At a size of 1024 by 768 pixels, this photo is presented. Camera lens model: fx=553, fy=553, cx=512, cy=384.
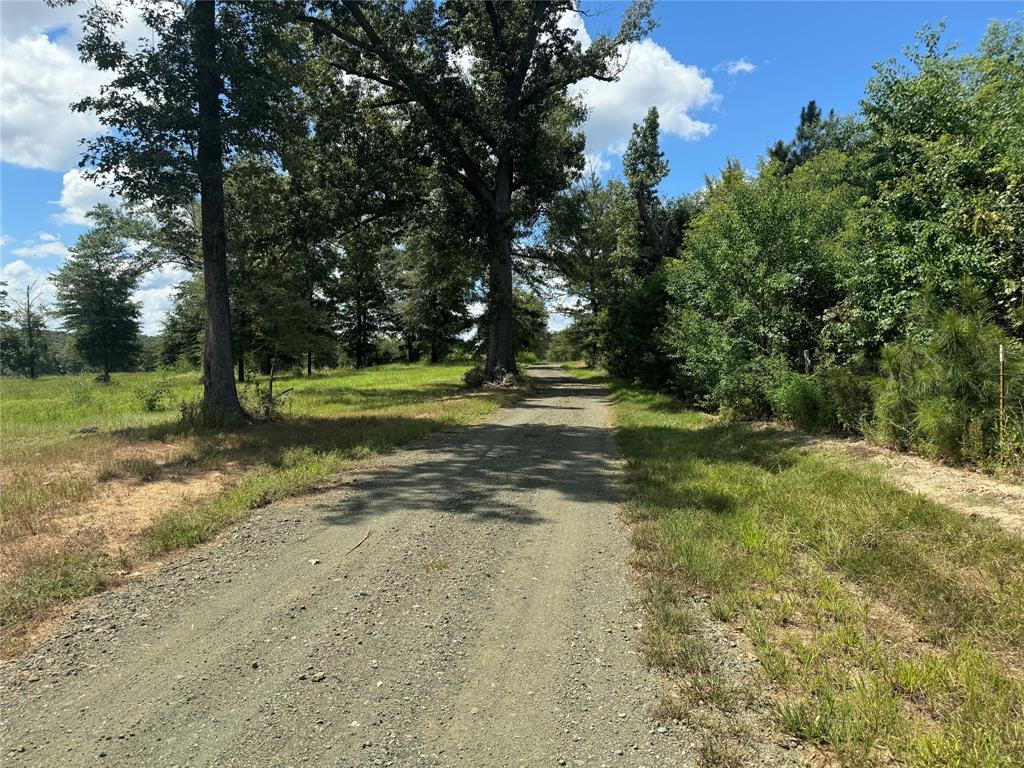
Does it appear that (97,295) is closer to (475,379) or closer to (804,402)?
(475,379)

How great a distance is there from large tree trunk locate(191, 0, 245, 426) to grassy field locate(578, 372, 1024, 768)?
32.8 ft

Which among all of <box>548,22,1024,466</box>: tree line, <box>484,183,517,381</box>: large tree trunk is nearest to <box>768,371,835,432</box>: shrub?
<box>548,22,1024,466</box>: tree line

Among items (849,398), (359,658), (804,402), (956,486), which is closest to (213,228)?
(359,658)

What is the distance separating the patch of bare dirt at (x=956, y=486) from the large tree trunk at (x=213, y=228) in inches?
485

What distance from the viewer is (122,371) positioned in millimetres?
53031

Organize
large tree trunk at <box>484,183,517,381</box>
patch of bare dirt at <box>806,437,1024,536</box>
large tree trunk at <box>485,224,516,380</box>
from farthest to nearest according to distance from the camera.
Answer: large tree trunk at <box>485,224,516,380</box> → large tree trunk at <box>484,183,517,381</box> → patch of bare dirt at <box>806,437,1024,536</box>

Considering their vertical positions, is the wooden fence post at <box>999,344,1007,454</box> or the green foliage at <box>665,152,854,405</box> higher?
the green foliage at <box>665,152,854,405</box>

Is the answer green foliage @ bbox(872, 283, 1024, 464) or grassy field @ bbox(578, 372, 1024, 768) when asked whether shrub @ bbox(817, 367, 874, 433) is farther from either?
grassy field @ bbox(578, 372, 1024, 768)

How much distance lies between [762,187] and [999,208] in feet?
22.1

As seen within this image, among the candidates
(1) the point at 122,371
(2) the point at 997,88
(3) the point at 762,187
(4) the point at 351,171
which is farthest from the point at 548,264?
(1) the point at 122,371

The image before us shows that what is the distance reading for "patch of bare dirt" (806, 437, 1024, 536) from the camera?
208 inches

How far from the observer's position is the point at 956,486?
6.18m

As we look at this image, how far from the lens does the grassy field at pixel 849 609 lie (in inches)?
103

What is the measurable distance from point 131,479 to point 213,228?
7020 mm
